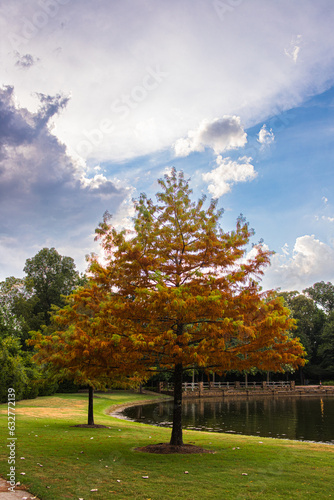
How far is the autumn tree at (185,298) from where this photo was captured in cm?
991

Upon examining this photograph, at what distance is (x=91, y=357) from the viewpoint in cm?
1077

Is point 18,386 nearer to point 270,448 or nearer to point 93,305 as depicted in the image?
point 93,305

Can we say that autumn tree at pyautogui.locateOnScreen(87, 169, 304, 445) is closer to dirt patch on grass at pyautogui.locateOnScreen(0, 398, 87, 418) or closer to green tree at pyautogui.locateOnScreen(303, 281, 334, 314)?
dirt patch on grass at pyautogui.locateOnScreen(0, 398, 87, 418)

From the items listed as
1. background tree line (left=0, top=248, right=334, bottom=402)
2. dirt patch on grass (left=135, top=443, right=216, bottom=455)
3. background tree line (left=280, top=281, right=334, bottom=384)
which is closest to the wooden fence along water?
background tree line (left=0, top=248, right=334, bottom=402)

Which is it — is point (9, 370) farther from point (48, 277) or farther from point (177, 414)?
point (48, 277)

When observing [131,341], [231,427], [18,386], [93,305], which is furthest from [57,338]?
[18,386]

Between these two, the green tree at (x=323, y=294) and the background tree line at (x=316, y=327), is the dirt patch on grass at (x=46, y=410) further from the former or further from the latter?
the green tree at (x=323, y=294)

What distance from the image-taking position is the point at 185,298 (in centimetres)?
970

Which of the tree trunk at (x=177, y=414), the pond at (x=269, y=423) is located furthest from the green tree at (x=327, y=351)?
the tree trunk at (x=177, y=414)

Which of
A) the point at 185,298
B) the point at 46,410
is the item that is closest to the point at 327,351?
the point at 46,410

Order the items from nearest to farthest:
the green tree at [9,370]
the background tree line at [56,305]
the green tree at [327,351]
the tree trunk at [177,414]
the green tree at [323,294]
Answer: the tree trunk at [177,414], the green tree at [9,370], the background tree line at [56,305], the green tree at [327,351], the green tree at [323,294]

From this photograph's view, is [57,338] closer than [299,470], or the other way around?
[299,470]

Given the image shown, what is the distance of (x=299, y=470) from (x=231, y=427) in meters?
16.3

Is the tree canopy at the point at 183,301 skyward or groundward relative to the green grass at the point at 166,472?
skyward
